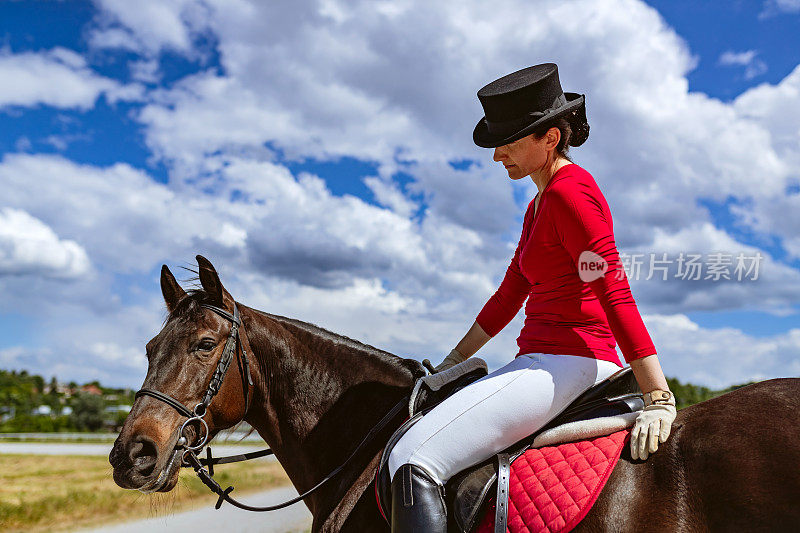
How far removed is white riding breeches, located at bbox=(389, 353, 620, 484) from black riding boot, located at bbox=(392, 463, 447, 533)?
5 cm

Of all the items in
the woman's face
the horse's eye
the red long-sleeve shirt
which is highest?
the woman's face

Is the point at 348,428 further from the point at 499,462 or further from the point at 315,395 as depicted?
the point at 499,462

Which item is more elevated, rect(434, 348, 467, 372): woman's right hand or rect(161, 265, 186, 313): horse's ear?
rect(161, 265, 186, 313): horse's ear

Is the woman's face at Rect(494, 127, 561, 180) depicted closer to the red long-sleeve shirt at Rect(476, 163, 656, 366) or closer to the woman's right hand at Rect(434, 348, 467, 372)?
the red long-sleeve shirt at Rect(476, 163, 656, 366)

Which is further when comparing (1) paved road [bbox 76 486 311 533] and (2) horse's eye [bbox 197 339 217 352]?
(1) paved road [bbox 76 486 311 533]

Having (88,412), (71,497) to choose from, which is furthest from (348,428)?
(88,412)

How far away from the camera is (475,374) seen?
369 cm

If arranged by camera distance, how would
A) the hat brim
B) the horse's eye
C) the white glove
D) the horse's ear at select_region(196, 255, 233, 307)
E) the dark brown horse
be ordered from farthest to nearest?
the horse's ear at select_region(196, 255, 233, 307) → the horse's eye → the hat brim → the white glove → the dark brown horse

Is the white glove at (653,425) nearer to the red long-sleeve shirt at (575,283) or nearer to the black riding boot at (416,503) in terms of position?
the red long-sleeve shirt at (575,283)

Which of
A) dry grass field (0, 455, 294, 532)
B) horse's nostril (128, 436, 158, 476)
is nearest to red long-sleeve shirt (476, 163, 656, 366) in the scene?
horse's nostril (128, 436, 158, 476)

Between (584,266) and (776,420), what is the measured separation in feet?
3.64

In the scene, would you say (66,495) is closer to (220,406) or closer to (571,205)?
(220,406)

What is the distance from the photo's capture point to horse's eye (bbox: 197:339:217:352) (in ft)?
12.2

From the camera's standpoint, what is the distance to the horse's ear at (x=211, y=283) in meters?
3.86
